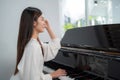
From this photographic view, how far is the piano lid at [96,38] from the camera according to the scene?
1.92 m

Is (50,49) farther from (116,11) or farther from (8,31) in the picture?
(116,11)

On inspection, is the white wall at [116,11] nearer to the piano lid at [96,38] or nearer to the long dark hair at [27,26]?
the piano lid at [96,38]

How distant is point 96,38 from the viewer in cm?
218

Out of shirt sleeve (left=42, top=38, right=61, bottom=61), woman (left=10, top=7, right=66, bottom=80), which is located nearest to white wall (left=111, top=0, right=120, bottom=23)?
shirt sleeve (left=42, top=38, right=61, bottom=61)

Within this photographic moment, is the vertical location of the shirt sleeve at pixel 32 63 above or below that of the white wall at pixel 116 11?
below

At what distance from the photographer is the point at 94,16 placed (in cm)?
461

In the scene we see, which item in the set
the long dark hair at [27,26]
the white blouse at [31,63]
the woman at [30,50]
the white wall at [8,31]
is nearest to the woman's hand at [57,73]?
the woman at [30,50]

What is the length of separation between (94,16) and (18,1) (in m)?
1.92

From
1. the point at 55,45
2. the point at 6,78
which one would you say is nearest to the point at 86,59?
the point at 55,45

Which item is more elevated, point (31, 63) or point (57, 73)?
point (31, 63)

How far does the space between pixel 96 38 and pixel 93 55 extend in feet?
1.40

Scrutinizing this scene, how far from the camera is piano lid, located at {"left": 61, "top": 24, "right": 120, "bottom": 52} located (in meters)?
1.92

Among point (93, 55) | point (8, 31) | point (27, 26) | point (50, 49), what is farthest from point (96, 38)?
point (8, 31)

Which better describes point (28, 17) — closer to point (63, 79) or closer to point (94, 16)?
point (63, 79)
